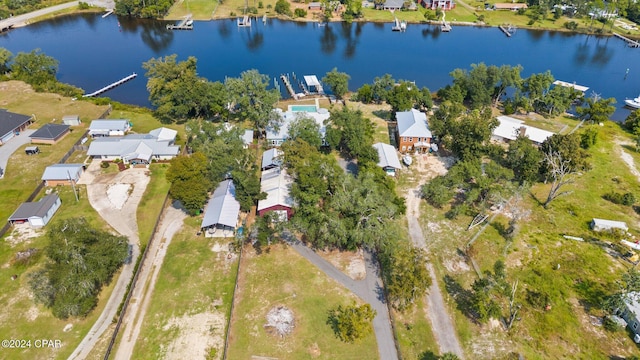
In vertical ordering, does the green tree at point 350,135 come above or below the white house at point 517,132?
above

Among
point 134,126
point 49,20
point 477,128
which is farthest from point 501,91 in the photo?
point 49,20

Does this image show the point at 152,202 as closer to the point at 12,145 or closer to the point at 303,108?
the point at 12,145

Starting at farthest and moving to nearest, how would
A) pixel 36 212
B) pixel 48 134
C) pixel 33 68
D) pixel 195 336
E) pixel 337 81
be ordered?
pixel 33 68 < pixel 337 81 < pixel 48 134 < pixel 36 212 < pixel 195 336

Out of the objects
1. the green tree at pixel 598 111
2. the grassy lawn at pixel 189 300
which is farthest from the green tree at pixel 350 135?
the green tree at pixel 598 111

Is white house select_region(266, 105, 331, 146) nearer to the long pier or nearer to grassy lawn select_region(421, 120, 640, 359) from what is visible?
grassy lawn select_region(421, 120, 640, 359)

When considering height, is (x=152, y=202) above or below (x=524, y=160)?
below

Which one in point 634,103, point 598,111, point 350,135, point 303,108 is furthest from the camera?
point 634,103

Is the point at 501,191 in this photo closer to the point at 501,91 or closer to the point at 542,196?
the point at 542,196

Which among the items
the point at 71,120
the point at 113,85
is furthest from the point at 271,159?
the point at 113,85

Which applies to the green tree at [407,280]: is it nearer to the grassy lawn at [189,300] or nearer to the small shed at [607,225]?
the grassy lawn at [189,300]
